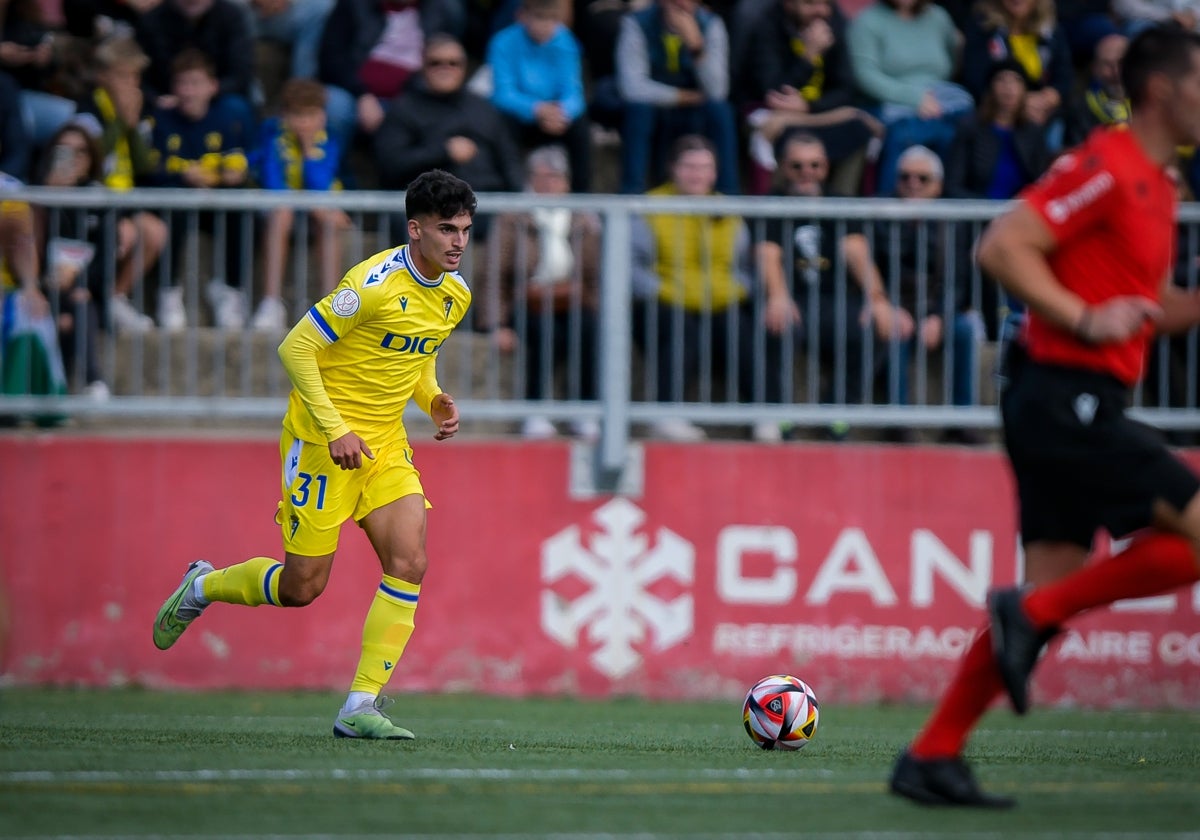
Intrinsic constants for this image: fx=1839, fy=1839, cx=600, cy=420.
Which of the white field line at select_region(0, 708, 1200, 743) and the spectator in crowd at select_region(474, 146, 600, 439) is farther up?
the spectator in crowd at select_region(474, 146, 600, 439)

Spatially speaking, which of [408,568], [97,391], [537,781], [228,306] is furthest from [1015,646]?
[97,391]

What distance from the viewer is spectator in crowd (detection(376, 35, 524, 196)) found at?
1234 centimetres

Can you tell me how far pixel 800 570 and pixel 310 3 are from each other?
5.65m

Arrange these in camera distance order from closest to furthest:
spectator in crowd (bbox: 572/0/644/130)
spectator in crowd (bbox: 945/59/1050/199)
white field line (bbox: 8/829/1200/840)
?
white field line (bbox: 8/829/1200/840) → spectator in crowd (bbox: 945/59/1050/199) → spectator in crowd (bbox: 572/0/644/130)

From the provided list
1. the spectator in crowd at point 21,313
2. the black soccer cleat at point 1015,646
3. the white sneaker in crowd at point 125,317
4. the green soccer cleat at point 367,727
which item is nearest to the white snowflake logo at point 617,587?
the white sneaker in crowd at point 125,317

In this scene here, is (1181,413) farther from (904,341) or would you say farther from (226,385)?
(226,385)

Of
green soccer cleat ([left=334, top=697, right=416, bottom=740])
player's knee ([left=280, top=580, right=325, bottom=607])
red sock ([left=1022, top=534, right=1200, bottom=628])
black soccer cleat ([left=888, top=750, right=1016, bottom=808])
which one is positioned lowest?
green soccer cleat ([left=334, top=697, right=416, bottom=740])

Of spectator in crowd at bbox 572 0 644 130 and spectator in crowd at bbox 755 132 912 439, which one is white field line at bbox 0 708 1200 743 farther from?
spectator in crowd at bbox 572 0 644 130

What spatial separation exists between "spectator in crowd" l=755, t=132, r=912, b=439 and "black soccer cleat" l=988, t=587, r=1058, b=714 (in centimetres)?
619

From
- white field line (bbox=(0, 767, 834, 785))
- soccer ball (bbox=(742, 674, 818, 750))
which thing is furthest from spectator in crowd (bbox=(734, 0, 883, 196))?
white field line (bbox=(0, 767, 834, 785))

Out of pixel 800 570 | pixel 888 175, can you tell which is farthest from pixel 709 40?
pixel 800 570

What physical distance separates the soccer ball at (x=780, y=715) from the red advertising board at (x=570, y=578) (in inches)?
159

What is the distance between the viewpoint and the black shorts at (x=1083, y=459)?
17.5ft

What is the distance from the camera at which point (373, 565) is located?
11.6 metres
